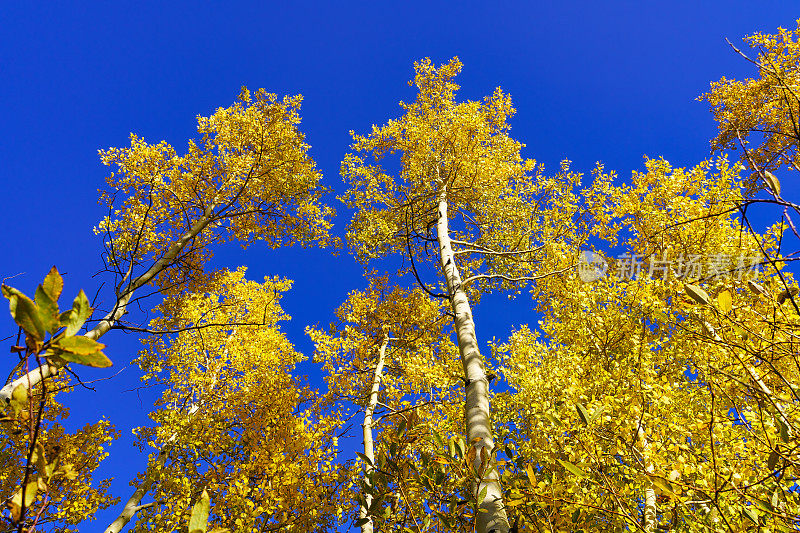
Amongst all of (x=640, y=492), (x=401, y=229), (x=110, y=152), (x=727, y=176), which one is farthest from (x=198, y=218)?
(x=727, y=176)

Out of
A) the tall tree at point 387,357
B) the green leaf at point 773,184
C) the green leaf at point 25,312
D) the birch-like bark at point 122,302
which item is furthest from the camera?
the tall tree at point 387,357

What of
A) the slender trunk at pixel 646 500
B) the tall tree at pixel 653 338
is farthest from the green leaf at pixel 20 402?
the tall tree at pixel 653 338

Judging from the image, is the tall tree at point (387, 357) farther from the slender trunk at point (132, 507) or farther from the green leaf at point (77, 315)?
the green leaf at point (77, 315)

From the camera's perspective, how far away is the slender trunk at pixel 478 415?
212cm

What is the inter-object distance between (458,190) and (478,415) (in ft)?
13.3

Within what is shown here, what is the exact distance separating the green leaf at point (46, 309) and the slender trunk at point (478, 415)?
5.03 feet

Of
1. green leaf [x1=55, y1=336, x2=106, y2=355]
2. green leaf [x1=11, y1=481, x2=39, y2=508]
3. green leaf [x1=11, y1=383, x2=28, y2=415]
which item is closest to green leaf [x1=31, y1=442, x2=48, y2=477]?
green leaf [x1=11, y1=481, x2=39, y2=508]

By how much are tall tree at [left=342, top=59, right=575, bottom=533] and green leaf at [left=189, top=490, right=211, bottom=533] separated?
4.09 m

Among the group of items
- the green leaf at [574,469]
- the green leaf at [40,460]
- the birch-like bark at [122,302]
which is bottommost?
the green leaf at [40,460]

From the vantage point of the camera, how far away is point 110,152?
5590 millimetres

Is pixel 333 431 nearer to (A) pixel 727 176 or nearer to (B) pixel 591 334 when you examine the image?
(B) pixel 591 334

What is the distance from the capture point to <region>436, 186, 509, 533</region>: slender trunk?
2.12 metres

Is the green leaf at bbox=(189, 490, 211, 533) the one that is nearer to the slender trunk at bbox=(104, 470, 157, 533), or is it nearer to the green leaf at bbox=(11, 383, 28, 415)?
the green leaf at bbox=(11, 383, 28, 415)

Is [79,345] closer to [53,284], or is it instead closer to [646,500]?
[53,284]
